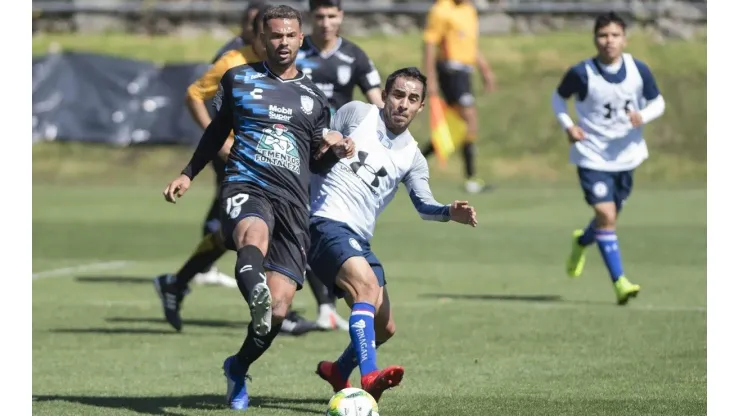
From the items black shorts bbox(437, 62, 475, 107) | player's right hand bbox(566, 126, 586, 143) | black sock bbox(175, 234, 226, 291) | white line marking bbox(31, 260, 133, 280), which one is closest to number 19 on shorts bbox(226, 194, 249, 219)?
black sock bbox(175, 234, 226, 291)

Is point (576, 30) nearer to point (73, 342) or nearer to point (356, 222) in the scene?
point (73, 342)

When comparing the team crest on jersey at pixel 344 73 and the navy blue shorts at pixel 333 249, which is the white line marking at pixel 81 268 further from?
the navy blue shorts at pixel 333 249

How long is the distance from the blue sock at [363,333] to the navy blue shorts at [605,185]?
5.45m

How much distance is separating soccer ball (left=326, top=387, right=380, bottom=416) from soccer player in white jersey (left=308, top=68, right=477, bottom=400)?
534 millimetres

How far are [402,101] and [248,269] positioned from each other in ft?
4.76

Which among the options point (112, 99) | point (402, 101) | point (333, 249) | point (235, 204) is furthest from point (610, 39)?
point (112, 99)

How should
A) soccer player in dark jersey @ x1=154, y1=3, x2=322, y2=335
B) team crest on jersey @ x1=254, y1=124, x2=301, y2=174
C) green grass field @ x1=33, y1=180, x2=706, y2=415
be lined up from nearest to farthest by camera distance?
team crest on jersey @ x1=254, y1=124, x2=301, y2=174, green grass field @ x1=33, y1=180, x2=706, y2=415, soccer player in dark jersey @ x1=154, y1=3, x2=322, y2=335

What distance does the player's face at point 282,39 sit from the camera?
802 centimetres

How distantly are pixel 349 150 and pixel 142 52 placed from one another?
2281 cm

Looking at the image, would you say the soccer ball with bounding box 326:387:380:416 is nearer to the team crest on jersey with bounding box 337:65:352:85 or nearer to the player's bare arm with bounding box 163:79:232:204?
the player's bare arm with bounding box 163:79:232:204

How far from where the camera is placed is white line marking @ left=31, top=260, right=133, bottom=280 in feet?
49.8

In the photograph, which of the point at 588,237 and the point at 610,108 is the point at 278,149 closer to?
the point at 610,108

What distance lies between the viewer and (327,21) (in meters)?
11.4

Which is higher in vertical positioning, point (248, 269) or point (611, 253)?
point (248, 269)
